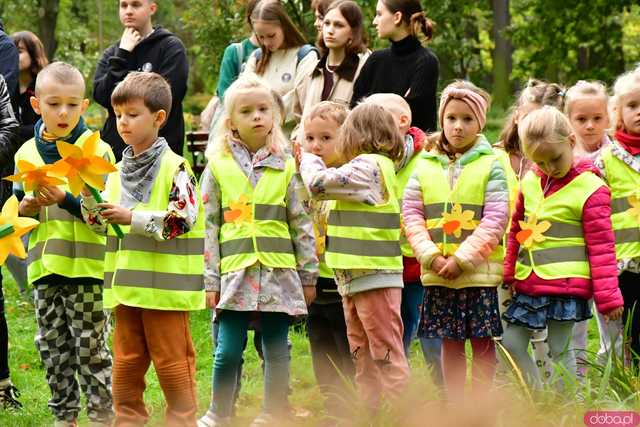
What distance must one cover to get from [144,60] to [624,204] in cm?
336

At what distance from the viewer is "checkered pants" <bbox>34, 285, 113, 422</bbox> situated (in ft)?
19.4

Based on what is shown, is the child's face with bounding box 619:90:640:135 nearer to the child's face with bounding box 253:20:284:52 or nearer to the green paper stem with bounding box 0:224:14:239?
the child's face with bounding box 253:20:284:52

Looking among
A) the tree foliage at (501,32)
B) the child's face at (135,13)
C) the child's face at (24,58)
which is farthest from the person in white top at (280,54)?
the tree foliage at (501,32)

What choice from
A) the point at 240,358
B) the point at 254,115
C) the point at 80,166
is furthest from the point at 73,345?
the point at 254,115

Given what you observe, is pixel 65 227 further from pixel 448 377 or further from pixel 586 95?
pixel 586 95

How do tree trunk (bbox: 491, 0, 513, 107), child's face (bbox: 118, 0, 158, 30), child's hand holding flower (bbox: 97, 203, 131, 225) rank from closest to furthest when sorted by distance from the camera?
child's hand holding flower (bbox: 97, 203, 131, 225) < child's face (bbox: 118, 0, 158, 30) < tree trunk (bbox: 491, 0, 513, 107)

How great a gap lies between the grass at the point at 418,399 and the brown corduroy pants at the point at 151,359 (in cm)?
38

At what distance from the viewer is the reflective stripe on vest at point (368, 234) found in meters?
5.90

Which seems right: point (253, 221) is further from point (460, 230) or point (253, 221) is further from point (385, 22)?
point (385, 22)

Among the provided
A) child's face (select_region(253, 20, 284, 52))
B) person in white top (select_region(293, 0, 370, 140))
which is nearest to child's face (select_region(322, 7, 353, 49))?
person in white top (select_region(293, 0, 370, 140))

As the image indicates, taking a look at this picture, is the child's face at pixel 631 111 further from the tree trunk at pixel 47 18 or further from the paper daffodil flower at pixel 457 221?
the tree trunk at pixel 47 18

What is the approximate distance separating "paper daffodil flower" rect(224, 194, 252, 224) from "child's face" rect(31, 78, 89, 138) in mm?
954

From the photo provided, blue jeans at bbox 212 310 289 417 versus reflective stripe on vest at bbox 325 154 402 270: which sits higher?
reflective stripe on vest at bbox 325 154 402 270

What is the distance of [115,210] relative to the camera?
17.0 feet
